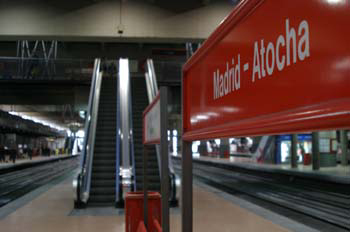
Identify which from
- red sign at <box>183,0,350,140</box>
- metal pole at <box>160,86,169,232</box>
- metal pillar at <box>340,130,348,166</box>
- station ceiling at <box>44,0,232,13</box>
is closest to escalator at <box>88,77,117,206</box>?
station ceiling at <box>44,0,232,13</box>

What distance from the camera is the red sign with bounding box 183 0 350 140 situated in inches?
29.7

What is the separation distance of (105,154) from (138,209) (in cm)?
700

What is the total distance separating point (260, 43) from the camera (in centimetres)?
109

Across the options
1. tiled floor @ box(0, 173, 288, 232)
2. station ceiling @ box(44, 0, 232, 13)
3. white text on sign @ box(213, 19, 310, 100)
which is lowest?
A: tiled floor @ box(0, 173, 288, 232)

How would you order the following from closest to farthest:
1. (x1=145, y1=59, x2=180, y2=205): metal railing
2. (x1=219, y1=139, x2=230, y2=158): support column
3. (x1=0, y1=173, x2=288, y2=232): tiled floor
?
(x1=0, y1=173, x2=288, y2=232): tiled floor → (x1=145, y1=59, x2=180, y2=205): metal railing → (x1=219, y1=139, x2=230, y2=158): support column

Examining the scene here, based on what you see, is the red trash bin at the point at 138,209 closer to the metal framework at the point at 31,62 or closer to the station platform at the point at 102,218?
the station platform at the point at 102,218

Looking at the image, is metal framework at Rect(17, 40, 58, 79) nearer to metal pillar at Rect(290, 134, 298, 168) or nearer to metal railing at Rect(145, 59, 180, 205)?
metal railing at Rect(145, 59, 180, 205)

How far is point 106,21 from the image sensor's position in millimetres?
9945

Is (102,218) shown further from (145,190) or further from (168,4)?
(168,4)

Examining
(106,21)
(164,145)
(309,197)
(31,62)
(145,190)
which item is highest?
(31,62)

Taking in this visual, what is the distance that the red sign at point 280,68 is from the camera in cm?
76

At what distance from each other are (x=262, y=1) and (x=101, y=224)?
6.57 meters

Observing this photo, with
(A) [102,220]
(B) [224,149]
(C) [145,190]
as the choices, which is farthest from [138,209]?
(B) [224,149]

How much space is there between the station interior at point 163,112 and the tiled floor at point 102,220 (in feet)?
0.11
